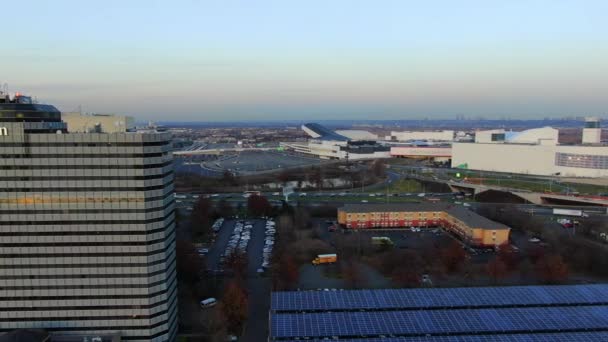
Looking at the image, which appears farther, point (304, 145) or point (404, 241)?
point (304, 145)

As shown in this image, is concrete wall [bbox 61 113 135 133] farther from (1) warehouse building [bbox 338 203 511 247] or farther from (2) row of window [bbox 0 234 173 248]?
(1) warehouse building [bbox 338 203 511 247]

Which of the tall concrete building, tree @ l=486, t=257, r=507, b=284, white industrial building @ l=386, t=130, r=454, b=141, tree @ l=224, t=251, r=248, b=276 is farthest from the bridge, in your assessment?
white industrial building @ l=386, t=130, r=454, b=141

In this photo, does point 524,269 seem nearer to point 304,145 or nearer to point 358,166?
point 358,166

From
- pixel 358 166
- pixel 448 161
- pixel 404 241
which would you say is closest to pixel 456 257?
pixel 404 241

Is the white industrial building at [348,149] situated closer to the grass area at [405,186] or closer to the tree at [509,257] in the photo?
the grass area at [405,186]

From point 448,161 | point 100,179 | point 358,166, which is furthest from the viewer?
point 448,161

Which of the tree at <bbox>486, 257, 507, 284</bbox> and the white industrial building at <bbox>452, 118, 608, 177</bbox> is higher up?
the white industrial building at <bbox>452, 118, 608, 177</bbox>

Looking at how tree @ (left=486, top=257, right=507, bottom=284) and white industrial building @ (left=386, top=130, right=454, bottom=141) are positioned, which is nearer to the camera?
tree @ (left=486, top=257, right=507, bottom=284)

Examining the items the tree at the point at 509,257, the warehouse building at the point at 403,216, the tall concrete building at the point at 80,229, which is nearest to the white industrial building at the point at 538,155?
the warehouse building at the point at 403,216
